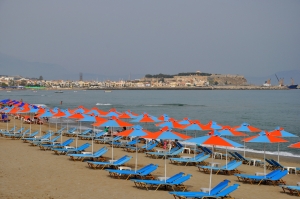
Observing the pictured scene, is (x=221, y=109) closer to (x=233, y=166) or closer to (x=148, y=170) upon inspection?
(x=233, y=166)

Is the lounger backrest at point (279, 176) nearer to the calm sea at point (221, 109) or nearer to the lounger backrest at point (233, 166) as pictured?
the lounger backrest at point (233, 166)

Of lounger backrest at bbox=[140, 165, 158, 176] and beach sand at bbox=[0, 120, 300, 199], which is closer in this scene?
beach sand at bbox=[0, 120, 300, 199]

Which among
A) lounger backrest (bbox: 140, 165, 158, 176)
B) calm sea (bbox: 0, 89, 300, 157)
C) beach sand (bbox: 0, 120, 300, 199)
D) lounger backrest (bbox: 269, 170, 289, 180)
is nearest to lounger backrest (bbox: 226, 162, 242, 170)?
beach sand (bbox: 0, 120, 300, 199)

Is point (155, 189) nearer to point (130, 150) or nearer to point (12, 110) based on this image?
point (130, 150)

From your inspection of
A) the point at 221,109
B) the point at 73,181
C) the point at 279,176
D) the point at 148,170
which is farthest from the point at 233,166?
the point at 221,109

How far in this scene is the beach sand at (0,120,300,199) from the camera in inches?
352

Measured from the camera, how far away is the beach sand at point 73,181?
8.95 meters

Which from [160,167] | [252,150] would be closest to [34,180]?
[160,167]

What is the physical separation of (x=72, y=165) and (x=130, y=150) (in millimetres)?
4389

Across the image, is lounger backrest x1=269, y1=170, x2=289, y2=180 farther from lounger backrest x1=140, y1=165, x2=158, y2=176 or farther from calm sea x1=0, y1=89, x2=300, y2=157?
calm sea x1=0, y1=89, x2=300, y2=157

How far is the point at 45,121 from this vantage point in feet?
102

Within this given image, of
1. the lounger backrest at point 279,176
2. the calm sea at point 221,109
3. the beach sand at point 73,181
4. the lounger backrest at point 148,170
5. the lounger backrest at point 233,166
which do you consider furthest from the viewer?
the calm sea at point 221,109

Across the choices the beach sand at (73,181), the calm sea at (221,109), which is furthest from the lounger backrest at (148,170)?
the calm sea at (221,109)

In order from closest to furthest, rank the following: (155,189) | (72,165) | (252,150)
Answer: (155,189)
(72,165)
(252,150)
